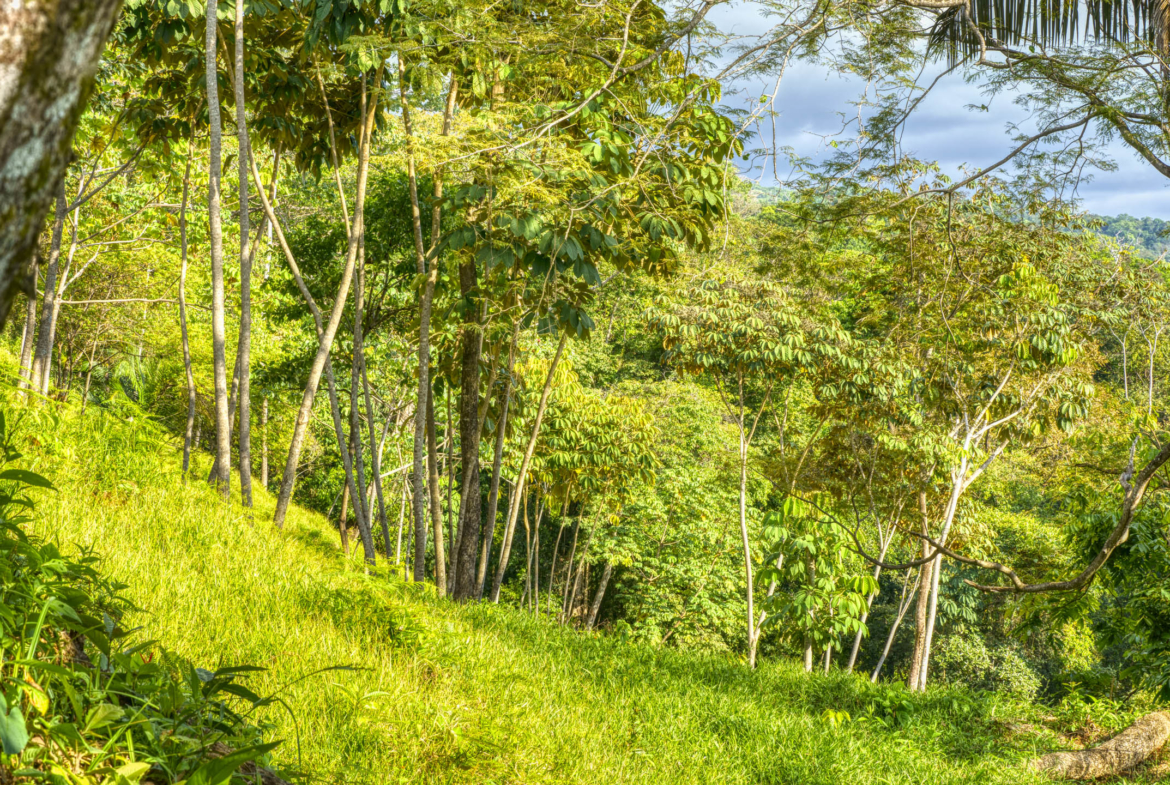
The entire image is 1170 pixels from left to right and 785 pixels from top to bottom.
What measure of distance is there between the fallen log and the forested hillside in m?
0.04

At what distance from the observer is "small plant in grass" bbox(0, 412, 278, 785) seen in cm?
128

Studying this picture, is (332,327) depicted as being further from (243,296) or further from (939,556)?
(939,556)

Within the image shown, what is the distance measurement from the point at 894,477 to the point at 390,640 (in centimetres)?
997

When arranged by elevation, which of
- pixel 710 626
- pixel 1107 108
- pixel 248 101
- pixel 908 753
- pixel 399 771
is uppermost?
pixel 248 101

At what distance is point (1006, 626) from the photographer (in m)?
15.9

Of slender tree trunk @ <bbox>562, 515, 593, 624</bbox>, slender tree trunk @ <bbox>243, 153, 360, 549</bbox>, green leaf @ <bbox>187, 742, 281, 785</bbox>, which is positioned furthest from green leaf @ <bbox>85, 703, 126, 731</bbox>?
slender tree trunk @ <bbox>562, 515, 593, 624</bbox>

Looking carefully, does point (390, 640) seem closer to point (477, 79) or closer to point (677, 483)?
point (477, 79)

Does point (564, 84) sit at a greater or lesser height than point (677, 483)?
greater

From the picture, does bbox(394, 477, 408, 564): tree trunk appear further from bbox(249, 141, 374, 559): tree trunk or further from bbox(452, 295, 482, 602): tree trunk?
bbox(452, 295, 482, 602): tree trunk

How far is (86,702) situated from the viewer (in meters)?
1.49

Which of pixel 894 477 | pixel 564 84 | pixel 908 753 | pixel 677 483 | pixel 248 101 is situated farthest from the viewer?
pixel 677 483

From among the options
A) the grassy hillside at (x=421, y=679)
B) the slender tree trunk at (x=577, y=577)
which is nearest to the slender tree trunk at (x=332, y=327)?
the grassy hillside at (x=421, y=679)

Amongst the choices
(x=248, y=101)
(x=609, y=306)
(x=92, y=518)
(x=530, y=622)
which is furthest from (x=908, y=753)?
(x=609, y=306)

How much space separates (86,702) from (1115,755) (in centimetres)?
695
